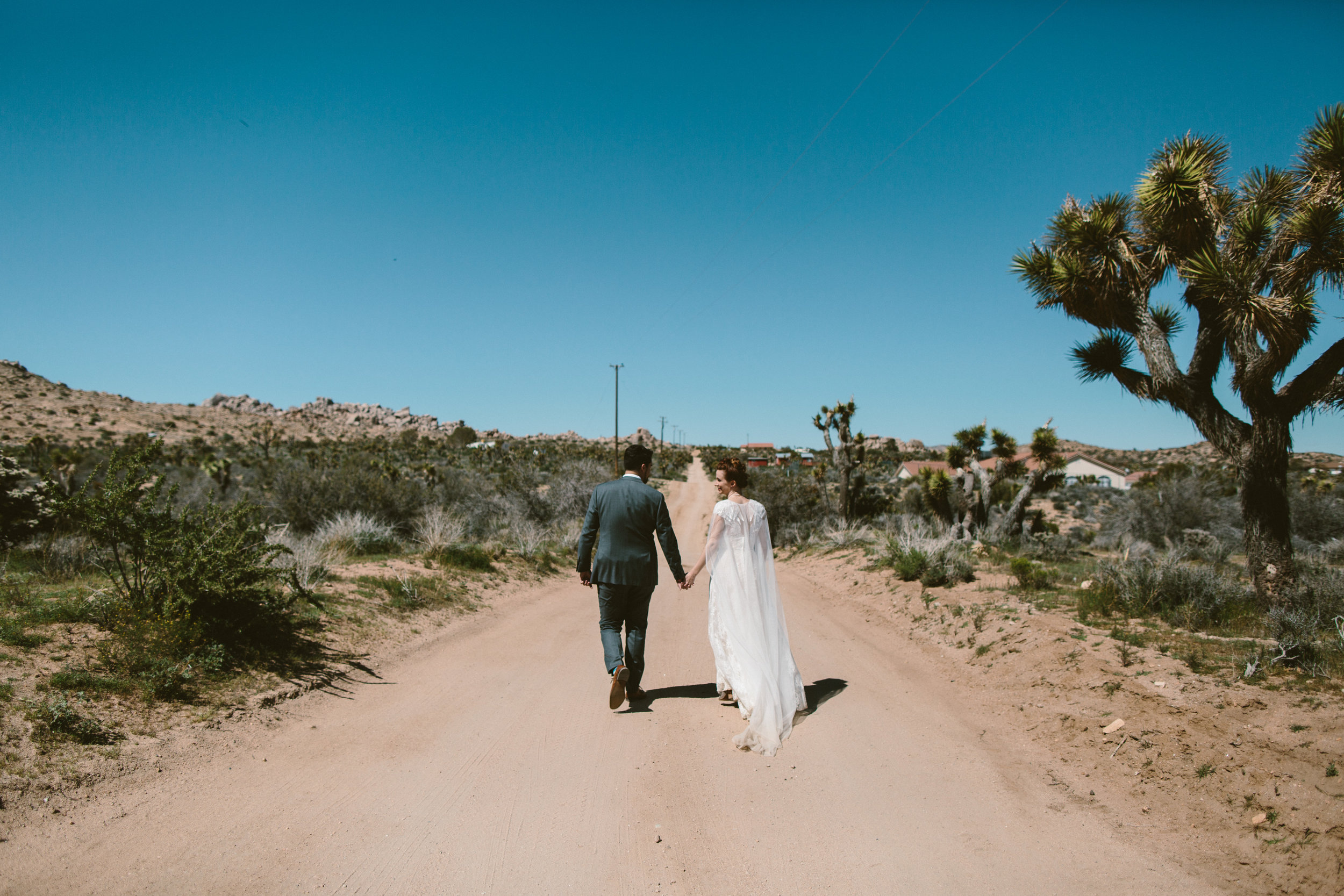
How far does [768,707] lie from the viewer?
201 inches

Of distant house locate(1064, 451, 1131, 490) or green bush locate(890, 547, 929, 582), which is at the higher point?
distant house locate(1064, 451, 1131, 490)

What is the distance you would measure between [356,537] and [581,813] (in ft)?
36.1

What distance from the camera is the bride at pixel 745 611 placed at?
537cm

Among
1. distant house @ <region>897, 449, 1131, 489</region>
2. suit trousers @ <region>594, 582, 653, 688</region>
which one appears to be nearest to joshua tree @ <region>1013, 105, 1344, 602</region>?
suit trousers @ <region>594, 582, 653, 688</region>

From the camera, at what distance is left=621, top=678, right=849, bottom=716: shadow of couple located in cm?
580

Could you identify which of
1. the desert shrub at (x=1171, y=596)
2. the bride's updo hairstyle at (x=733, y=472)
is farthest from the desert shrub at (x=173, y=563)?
the desert shrub at (x=1171, y=596)

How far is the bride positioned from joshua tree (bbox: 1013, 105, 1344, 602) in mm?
6326

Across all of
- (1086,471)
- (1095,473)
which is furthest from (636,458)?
(1086,471)

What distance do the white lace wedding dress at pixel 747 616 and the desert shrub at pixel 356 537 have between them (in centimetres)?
840

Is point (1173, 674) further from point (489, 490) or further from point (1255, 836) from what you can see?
point (489, 490)

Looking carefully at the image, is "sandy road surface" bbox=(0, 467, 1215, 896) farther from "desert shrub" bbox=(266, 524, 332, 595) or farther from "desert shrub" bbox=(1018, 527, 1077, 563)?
"desert shrub" bbox=(1018, 527, 1077, 563)

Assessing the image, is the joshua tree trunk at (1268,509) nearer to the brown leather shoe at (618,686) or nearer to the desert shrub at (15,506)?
the brown leather shoe at (618,686)

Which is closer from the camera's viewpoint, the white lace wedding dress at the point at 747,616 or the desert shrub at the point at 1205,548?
the white lace wedding dress at the point at 747,616

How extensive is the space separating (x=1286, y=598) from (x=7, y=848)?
1089cm
